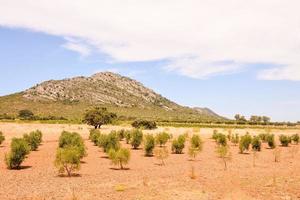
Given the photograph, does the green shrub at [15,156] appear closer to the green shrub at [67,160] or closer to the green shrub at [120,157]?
the green shrub at [67,160]

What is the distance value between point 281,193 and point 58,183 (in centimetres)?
1154

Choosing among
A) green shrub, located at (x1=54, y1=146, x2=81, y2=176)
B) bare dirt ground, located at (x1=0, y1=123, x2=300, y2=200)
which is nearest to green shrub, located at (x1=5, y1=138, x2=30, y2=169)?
bare dirt ground, located at (x1=0, y1=123, x2=300, y2=200)

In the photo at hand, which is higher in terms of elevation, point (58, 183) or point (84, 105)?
point (84, 105)

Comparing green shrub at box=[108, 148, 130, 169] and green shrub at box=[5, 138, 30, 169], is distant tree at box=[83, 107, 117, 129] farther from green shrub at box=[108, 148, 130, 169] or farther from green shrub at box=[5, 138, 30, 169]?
green shrub at box=[108, 148, 130, 169]

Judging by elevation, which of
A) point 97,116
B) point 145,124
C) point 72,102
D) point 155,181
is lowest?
point 155,181

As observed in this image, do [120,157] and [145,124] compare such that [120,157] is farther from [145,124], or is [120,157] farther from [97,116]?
[145,124]

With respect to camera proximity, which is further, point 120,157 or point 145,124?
point 145,124

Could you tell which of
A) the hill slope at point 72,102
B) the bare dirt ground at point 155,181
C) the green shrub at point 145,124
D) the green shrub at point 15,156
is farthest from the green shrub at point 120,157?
the hill slope at point 72,102

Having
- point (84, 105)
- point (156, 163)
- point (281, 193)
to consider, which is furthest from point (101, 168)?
point (84, 105)

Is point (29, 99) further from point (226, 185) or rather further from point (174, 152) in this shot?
point (226, 185)

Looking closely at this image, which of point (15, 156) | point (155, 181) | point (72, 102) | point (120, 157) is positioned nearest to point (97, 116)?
point (15, 156)

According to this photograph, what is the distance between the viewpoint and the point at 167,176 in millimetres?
26516

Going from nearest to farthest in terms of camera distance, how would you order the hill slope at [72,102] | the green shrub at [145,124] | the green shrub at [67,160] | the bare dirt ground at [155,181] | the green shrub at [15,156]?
the bare dirt ground at [155,181] → the green shrub at [67,160] → the green shrub at [15,156] → the green shrub at [145,124] → the hill slope at [72,102]

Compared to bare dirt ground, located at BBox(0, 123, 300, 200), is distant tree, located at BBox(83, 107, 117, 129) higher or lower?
higher
